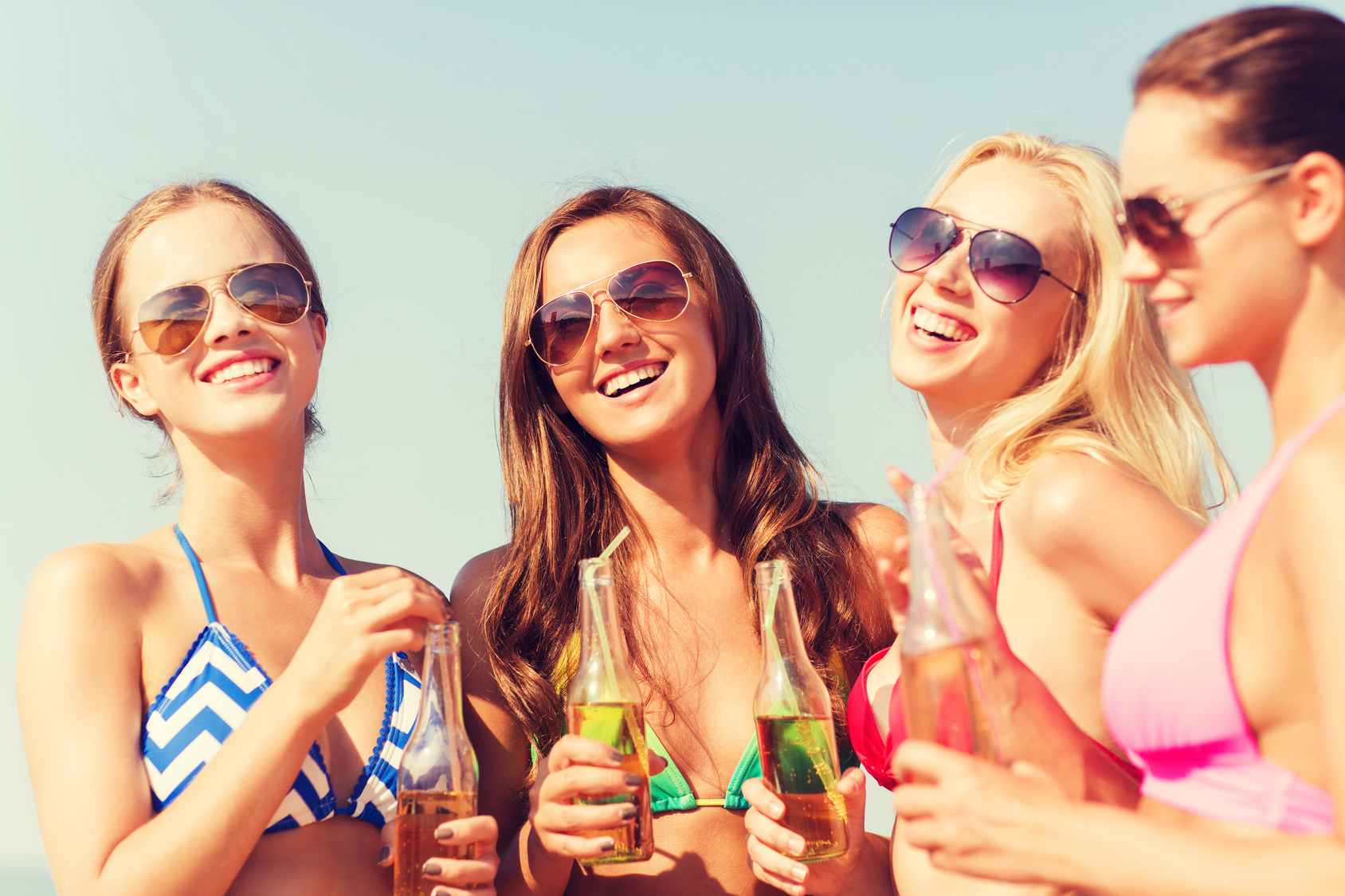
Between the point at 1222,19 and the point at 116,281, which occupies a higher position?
the point at 1222,19

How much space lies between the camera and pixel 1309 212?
6.41 ft

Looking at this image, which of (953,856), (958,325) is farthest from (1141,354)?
(953,856)

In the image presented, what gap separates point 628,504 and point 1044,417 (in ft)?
5.26

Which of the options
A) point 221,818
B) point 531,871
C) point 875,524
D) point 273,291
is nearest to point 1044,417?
point 875,524

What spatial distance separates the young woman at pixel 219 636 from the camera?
2.67 meters

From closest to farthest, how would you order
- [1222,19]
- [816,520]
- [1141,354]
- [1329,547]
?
[1329,547] < [1222,19] < [1141,354] < [816,520]

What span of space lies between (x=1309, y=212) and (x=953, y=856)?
4.23ft

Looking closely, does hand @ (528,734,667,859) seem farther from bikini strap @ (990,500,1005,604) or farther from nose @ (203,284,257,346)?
nose @ (203,284,257,346)

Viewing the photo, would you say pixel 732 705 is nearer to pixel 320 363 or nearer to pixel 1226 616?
pixel 320 363

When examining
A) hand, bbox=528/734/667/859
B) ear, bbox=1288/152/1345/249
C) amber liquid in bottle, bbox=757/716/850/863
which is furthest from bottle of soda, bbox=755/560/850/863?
ear, bbox=1288/152/1345/249

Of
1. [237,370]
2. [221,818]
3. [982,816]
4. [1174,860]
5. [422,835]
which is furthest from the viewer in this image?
[237,370]

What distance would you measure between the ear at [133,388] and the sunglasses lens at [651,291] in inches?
61.0

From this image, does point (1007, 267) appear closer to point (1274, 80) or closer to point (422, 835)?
point (1274, 80)

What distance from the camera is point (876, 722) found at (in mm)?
3359
